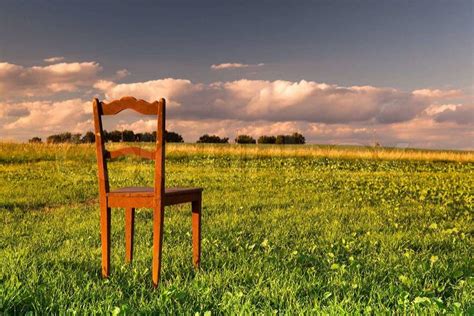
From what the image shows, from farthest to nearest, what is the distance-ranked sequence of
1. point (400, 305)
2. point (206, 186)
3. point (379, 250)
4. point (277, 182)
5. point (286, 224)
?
point (277, 182), point (206, 186), point (286, 224), point (379, 250), point (400, 305)

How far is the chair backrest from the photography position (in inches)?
223

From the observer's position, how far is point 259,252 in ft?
23.7

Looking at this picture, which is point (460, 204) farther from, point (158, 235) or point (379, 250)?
point (158, 235)

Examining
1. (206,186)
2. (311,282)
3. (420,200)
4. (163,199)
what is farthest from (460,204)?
(163,199)

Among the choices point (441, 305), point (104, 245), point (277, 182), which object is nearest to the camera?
point (441, 305)

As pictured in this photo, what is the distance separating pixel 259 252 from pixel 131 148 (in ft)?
7.57

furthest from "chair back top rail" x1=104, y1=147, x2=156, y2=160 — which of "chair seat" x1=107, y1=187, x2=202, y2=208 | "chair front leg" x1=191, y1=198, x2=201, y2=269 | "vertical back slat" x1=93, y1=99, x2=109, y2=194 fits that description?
"chair front leg" x1=191, y1=198, x2=201, y2=269

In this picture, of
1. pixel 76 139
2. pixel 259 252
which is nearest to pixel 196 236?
pixel 259 252

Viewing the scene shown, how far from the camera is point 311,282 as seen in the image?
580 cm

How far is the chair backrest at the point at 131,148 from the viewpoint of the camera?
18.6ft

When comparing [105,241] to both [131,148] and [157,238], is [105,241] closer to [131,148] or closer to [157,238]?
[157,238]

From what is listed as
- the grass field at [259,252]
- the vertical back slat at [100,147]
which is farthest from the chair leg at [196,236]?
the vertical back slat at [100,147]

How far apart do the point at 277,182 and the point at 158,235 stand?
11.8 meters

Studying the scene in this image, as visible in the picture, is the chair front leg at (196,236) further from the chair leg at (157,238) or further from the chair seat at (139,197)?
the chair leg at (157,238)
